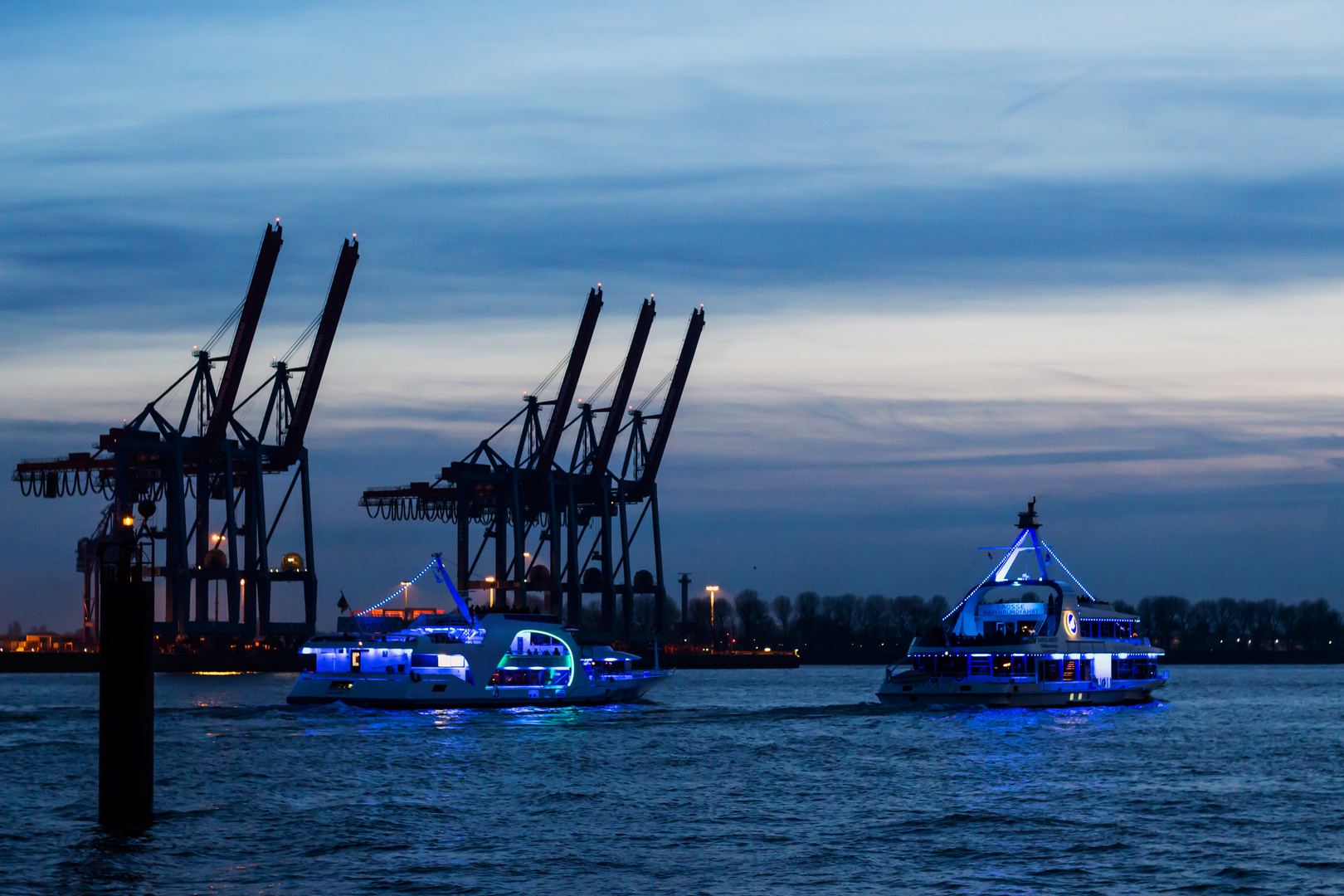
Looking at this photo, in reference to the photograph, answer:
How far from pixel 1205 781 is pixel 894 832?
1582cm

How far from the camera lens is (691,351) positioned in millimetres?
150875

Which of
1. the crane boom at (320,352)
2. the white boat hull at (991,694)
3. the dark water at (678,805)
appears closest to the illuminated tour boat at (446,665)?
the dark water at (678,805)

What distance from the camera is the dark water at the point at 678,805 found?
3164cm

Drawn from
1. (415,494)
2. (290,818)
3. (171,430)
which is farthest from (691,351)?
(290,818)

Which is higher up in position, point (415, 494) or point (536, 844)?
point (415, 494)

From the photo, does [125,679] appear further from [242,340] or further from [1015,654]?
[242,340]

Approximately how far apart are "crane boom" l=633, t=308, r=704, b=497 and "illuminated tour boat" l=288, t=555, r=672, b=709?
7718 centimetres

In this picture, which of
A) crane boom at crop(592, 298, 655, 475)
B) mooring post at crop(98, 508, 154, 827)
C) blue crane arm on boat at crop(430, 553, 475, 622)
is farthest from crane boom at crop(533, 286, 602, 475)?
mooring post at crop(98, 508, 154, 827)

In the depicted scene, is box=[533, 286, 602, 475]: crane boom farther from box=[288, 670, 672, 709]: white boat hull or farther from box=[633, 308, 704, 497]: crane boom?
box=[288, 670, 672, 709]: white boat hull

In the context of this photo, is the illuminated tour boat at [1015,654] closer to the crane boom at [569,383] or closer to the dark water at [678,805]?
the dark water at [678,805]

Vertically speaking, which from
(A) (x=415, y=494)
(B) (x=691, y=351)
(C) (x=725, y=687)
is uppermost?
(B) (x=691, y=351)

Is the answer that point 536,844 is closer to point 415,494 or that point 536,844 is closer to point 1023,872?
point 1023,872

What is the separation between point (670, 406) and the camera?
15250cm

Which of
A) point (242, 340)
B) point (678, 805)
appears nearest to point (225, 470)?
point (242, 340)
